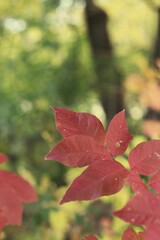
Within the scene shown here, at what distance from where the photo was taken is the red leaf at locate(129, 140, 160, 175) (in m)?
0.53

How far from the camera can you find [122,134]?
547 mm

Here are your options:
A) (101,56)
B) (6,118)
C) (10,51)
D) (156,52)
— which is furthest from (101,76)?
(6,118)

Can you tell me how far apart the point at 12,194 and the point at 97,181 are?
22cm

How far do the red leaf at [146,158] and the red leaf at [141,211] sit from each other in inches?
3.6

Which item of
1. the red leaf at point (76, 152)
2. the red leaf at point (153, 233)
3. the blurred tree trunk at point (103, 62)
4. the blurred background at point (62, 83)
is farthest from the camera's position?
the blurred tree trunk at point (103, 62)

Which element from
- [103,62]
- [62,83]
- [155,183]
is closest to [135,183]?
[155,183]

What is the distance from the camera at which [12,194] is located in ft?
2.23

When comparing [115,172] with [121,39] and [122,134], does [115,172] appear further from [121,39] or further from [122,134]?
[121,39]

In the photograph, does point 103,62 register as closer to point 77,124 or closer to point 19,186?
point 19,186

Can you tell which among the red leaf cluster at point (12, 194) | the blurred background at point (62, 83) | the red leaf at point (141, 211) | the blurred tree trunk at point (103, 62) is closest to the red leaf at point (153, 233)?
→ the red leaf at point (141, 211)

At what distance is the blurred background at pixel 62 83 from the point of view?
1827 millimetres

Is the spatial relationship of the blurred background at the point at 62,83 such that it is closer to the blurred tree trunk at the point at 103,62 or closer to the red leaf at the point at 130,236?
the blurred tree trunk at the point at 103,62

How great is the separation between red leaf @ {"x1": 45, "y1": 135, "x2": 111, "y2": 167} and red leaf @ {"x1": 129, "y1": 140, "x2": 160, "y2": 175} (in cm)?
3

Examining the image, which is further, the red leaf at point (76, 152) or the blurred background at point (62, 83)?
the blurred background at point (62, 83)
